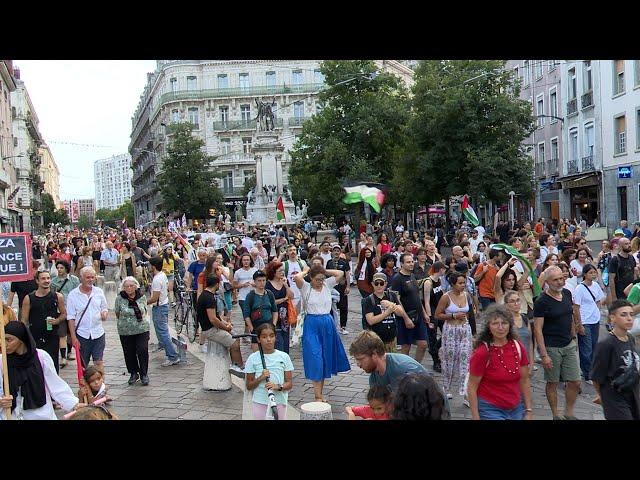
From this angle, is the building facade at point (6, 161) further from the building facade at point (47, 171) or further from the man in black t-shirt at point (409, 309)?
the building facade at point (47, 171)

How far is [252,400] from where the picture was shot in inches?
210

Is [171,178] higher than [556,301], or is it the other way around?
[171,178]

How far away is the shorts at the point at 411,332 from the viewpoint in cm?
755

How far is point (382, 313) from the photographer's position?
6855 millimetres

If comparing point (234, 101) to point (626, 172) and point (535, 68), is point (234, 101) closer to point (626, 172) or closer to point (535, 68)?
point (535, 68)

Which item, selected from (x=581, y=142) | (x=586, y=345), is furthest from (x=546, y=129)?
(x=586, y=345)

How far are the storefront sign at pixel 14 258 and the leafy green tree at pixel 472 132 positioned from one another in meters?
25.2

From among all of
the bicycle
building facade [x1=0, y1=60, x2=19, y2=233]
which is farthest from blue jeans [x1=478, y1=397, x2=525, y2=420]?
building facade [x1=0, y1=60, x2=19, y2=233]

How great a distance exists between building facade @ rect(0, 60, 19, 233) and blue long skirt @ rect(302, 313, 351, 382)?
37573 mm

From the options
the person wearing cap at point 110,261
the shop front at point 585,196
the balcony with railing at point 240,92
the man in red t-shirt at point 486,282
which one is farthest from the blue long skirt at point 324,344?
the balcony with railing at point 240,92
